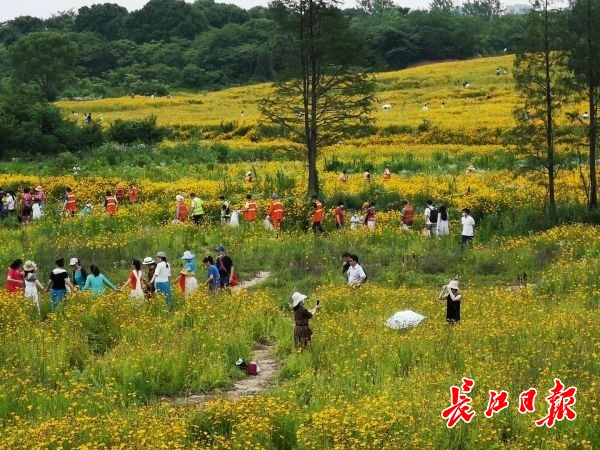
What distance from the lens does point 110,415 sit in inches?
375

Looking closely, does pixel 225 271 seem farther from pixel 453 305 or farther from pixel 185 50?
pixel 185 50

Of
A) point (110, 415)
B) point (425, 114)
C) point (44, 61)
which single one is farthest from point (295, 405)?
point (44, 61)

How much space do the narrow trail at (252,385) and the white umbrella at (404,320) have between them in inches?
85.5

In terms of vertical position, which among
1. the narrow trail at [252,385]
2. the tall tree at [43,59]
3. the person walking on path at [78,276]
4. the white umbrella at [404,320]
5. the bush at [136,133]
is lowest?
the narrow trail at [252,385]

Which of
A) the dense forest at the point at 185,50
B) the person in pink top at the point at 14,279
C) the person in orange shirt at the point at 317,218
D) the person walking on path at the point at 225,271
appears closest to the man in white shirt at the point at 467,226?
the person in orange shirt at the point at 317,218

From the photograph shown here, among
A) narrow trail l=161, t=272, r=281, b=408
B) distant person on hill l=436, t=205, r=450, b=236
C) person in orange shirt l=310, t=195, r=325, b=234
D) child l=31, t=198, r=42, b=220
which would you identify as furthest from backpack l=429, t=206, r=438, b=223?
child l=31, t=198, r=42, b=220

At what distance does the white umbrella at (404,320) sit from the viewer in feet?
45.1

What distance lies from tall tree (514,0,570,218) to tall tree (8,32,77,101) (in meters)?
66.4

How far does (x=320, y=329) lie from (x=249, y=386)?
2.36 m

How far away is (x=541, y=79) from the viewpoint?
955 inches

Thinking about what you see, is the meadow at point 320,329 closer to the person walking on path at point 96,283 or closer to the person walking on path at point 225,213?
the person walking on path at point 225,213

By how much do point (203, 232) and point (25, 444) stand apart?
15.6 m

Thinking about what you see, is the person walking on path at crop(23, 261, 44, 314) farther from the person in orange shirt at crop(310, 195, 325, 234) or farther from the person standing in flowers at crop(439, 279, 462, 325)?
the person in orange shirt at crop(310, 195, 325, 234)

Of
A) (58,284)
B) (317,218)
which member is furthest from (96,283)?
(317,218)
